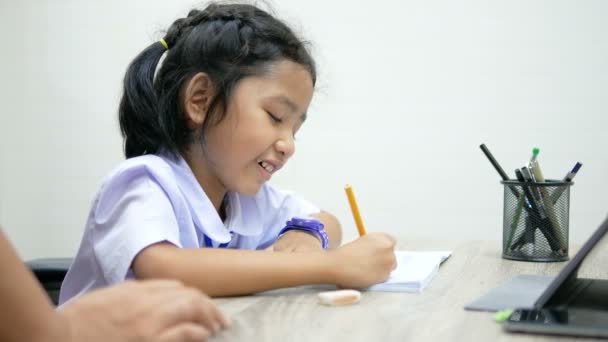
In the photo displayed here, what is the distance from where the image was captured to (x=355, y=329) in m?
0.60

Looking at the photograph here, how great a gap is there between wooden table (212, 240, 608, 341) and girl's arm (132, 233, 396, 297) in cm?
2

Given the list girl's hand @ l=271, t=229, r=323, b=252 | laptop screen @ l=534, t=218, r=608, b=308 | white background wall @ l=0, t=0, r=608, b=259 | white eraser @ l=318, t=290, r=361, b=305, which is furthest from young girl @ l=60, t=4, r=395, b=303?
white background wall @ l=0, t=0, r=608, b=259

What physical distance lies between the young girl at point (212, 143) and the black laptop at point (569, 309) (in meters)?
0.22

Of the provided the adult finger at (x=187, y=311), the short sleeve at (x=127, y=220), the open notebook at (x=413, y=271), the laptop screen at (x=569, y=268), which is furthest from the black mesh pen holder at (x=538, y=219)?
the adult finger at (x=187, y=311)

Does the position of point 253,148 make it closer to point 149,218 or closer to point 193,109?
point 193,109

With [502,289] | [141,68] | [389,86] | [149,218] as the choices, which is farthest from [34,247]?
[502,289]

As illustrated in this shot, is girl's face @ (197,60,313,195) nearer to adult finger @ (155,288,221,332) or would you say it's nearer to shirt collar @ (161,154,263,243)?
shirt collar @ (161,154,263,243)

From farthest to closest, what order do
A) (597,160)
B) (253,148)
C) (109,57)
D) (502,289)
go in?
(109,57) → (597,160) → (253,148) → (502,289)

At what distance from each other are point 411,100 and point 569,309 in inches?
54.0

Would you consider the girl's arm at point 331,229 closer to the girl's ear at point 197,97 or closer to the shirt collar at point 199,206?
the shirt collar at point 199,206

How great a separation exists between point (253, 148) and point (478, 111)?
3.35ft

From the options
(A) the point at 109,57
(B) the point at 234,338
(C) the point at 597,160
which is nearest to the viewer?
(B) the point at 234,338

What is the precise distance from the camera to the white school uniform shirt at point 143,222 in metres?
0.82

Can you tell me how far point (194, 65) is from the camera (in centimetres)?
111
